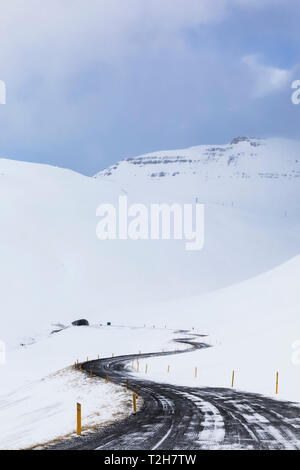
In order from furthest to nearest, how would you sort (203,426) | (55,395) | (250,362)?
(250,362)
(55,395)
(203,426)

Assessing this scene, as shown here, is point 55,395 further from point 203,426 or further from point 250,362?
point 203,426

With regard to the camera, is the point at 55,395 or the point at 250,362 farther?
the point at 250,362

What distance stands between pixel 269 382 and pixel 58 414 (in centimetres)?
1326

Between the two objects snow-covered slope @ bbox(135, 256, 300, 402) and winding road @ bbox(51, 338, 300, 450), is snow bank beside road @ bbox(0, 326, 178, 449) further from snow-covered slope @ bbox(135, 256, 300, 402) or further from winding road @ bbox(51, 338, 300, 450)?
snow-covered slope @ bbox(135, 256, 300, 402)

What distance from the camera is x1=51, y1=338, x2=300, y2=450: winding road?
14.5m

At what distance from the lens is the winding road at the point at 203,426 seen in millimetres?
14508

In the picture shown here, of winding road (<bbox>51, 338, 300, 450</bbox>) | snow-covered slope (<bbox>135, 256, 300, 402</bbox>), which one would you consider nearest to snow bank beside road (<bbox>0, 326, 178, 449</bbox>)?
winding road (<bbox>51, 338, 300, 450</bbox>)

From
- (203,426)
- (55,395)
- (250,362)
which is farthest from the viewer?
(250,362)

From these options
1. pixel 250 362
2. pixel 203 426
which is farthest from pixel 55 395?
pixel 203 426

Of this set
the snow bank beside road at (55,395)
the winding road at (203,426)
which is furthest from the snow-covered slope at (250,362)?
Answer: the snow bank beside road at (55,395)

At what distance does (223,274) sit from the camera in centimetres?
18425

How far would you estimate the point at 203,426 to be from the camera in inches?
682
